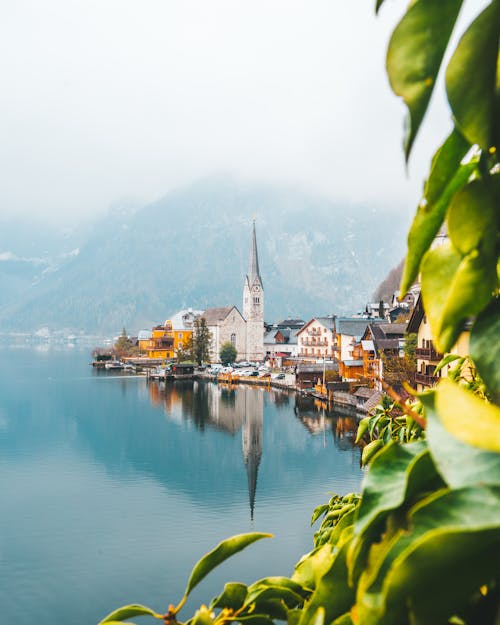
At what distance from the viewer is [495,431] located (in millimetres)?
241

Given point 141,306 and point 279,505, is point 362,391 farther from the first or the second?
point 141,306

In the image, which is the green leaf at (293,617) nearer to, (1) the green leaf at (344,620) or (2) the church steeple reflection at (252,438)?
(1) the green leaf at (344,620)

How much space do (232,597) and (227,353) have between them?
63.0 metres

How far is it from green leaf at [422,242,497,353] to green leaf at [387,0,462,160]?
6cm

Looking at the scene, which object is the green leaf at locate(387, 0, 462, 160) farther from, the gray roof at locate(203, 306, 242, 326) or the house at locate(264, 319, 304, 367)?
the gray roof at locate(203, 306, 242, 326)

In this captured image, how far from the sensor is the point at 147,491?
19484 millimetres

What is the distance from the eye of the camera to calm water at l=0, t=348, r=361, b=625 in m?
12.5

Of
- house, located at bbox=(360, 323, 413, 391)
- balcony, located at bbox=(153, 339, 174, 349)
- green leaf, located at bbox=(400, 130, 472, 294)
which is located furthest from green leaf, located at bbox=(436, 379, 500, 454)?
balcony, located at bbox=(153, 339, 174, 349)

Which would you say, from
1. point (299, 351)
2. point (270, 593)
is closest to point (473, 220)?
point (270, 593)

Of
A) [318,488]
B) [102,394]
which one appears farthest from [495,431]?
[102,394]

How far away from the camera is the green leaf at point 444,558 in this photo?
233 millimetres

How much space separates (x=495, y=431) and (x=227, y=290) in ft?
648

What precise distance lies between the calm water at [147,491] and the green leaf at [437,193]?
12056mm

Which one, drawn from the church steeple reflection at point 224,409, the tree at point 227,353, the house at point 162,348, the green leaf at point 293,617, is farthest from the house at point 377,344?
the house at point 162,348
